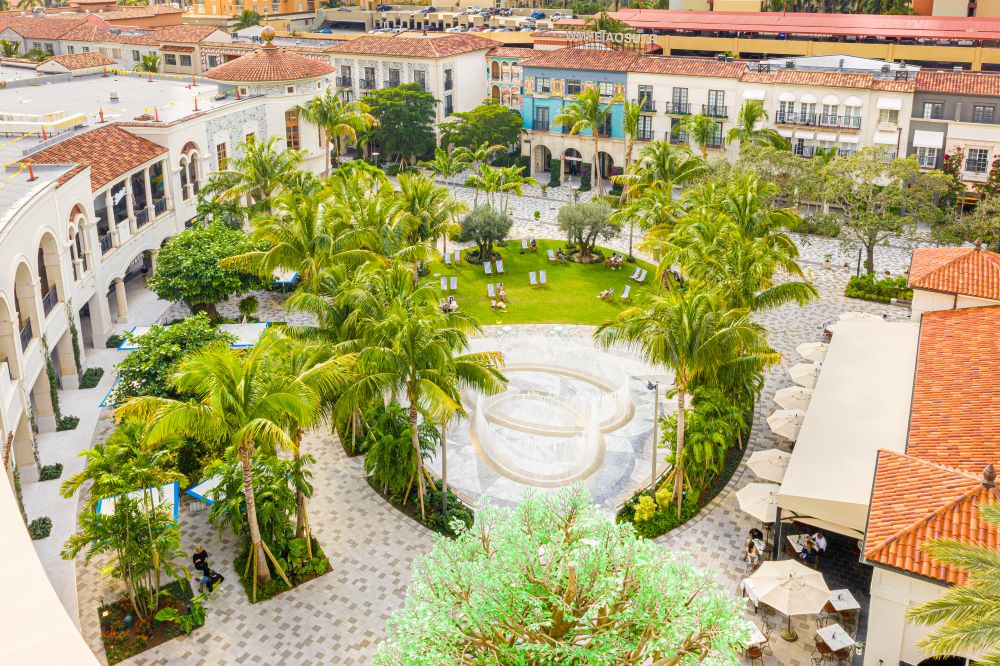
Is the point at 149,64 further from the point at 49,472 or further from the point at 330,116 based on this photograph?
the point at 49,472

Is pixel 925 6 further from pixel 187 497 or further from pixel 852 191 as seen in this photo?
pixel 187 497

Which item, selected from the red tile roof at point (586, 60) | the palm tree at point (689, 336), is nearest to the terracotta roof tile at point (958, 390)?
the palm tree at point (689, 336)

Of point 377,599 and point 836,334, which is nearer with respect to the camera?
point 377,599

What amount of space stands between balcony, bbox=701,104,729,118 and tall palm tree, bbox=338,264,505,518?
37963mm

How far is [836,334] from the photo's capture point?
31.8 meters

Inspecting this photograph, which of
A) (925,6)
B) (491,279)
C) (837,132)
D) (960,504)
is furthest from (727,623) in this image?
(925,6)

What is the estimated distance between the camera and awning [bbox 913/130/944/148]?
52.5 m

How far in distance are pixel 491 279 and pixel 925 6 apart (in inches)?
2561

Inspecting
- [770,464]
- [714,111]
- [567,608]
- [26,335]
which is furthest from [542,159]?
[567,608]

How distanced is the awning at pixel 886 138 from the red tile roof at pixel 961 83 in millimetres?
2971

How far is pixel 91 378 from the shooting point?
33.5m

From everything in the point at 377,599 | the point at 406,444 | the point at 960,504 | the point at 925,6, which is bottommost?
the point at 377,599

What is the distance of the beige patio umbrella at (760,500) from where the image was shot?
82.4 ft

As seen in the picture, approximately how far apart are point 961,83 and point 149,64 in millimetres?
58849
